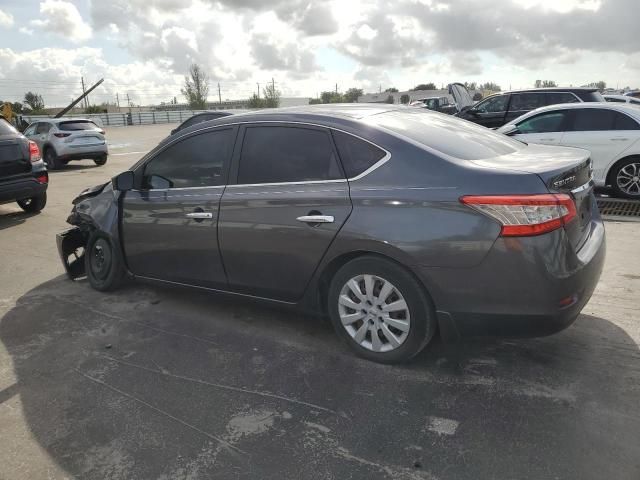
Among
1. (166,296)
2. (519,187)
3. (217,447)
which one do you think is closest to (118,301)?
(166,296)

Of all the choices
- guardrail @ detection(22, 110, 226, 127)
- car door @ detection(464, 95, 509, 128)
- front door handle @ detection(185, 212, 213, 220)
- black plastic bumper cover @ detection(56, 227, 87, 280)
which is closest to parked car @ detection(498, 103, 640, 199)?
car door @ detection(464, 95, 509, 128)

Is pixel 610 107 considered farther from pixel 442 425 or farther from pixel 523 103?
pixel 442 425

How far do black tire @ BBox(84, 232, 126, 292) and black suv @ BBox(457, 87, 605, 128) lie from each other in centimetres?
992

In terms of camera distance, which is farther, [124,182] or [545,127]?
[545,127]

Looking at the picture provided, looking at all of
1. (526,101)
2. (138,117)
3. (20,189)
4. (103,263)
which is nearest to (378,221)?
(103,263)

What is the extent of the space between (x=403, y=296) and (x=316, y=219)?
73cm

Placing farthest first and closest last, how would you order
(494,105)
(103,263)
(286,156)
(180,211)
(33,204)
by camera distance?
(494,105), (33,204), (103,263), (180,211), (286,156)

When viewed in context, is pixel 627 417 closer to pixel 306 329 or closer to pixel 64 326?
pixel 306 329

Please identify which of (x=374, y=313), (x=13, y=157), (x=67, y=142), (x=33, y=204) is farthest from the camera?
(x=67, y=142)

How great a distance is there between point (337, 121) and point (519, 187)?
49.8 inches

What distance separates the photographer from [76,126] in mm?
16234

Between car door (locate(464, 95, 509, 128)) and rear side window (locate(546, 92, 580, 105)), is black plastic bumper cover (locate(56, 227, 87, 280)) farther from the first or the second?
rear side window (locate(546, 92, 580, 105))

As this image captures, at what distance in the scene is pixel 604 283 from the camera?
460cm

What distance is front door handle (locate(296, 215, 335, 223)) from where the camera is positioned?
3299 mm
